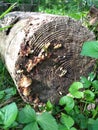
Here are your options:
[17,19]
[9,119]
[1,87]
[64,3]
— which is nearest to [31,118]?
[9,119]

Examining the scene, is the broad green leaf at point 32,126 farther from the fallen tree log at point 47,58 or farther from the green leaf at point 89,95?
the fallen tree log at point 47,58

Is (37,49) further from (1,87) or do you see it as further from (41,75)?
(1,87)

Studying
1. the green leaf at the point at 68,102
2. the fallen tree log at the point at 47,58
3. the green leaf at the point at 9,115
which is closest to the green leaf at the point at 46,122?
the green leaf at the point at 9,115

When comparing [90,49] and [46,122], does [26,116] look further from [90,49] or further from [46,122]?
[90,49]

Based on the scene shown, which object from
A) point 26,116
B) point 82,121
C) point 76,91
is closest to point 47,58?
point 76,91

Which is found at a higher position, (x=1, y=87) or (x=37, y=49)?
(x=37, y=49)
